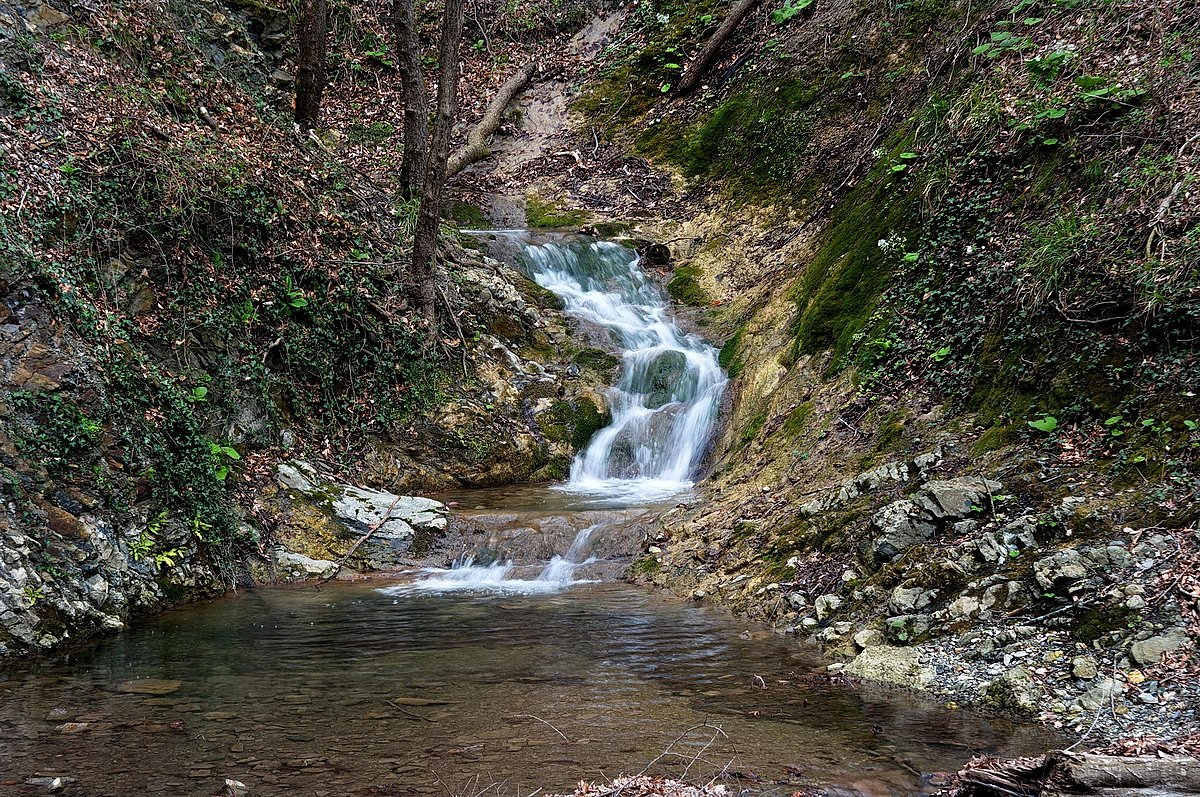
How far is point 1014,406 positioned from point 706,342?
6.66 meters

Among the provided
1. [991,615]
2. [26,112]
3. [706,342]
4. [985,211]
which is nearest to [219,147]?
[26,112]

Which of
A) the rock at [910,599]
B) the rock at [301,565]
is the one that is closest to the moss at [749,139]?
the rock at [910,599]

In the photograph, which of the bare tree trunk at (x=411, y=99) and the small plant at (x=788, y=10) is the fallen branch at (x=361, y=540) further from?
the small plant at (x=788, y=10)

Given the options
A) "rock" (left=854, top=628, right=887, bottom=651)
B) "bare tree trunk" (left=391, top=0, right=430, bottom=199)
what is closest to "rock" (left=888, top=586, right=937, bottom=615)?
"rock" (left=854, top=628, right=887, bottom=651)

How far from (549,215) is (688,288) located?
3.67 meters

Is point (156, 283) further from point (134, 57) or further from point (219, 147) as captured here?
point (134, 57)

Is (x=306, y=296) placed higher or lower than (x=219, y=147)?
lower

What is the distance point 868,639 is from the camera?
17.6ft

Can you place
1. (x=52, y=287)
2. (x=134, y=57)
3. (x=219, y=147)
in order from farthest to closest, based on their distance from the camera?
(x=134, y=57), (x=219, y=147), (x=52, y=287)

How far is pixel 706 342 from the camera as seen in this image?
1266cm

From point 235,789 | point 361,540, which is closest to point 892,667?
→ point 235,789

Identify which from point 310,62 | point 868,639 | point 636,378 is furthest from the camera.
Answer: point 636,378

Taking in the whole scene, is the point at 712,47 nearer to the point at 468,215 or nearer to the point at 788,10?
the point at 788,10

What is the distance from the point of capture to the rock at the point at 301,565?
26.3 feet
